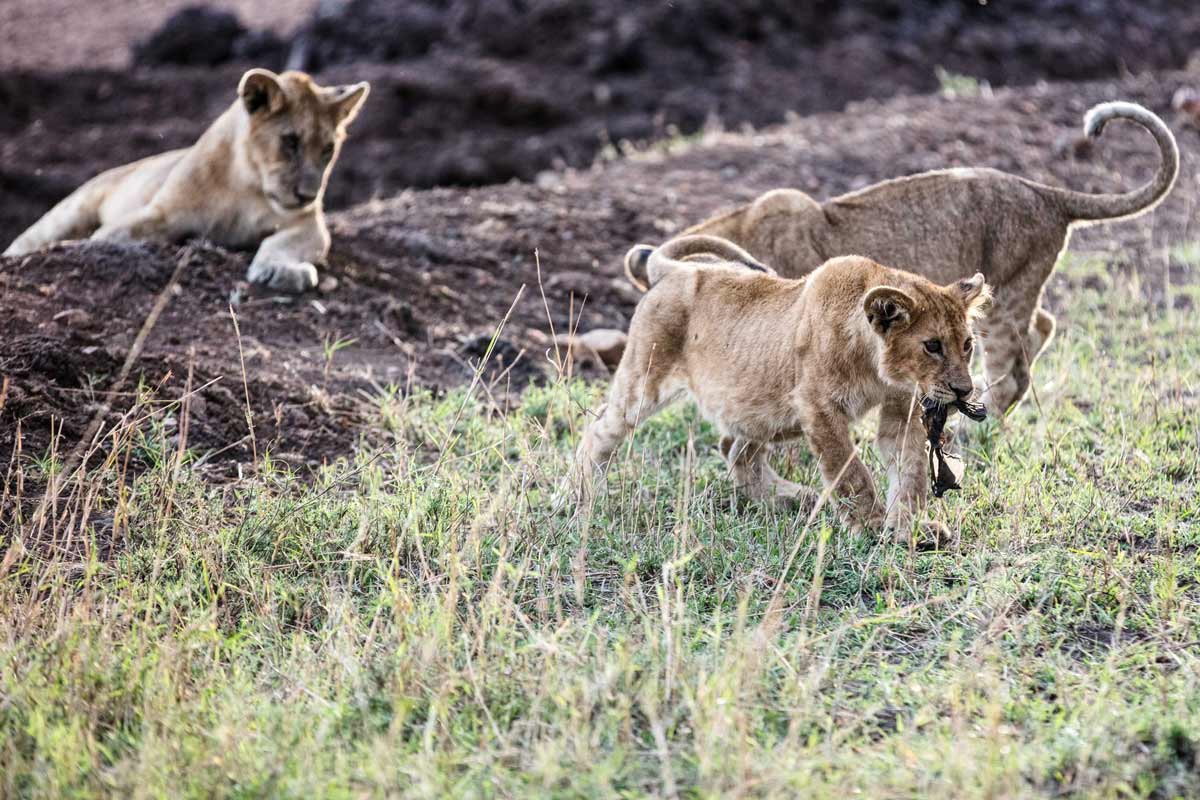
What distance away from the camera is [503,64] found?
607 inches

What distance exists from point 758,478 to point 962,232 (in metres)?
1.91

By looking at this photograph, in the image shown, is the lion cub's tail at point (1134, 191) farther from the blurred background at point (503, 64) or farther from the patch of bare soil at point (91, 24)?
the patch of bare soil at point (91, 24)

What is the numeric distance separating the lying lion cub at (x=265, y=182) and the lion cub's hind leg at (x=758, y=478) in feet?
9.96

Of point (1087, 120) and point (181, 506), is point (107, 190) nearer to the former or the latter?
point (181, 506)

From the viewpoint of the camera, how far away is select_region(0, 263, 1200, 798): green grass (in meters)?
3.28

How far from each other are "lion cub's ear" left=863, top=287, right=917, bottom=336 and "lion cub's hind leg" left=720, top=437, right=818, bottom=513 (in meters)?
0.91

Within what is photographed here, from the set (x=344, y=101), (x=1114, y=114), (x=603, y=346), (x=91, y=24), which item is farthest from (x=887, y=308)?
(x=91, y=24)

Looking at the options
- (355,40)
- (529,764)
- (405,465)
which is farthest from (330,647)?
(355,40)

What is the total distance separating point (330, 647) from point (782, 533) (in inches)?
68.4

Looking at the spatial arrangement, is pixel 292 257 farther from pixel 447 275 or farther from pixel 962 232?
pixel 962 232

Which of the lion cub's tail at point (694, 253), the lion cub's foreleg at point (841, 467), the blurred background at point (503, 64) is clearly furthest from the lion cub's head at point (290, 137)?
the blurred background at point (503, 64)

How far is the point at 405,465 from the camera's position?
17.7 feet

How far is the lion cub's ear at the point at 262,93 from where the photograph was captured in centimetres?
749

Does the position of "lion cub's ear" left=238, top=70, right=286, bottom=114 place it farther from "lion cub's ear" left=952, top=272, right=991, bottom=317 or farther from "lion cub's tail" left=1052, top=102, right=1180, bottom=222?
"lion cub's ear" left=952, top=272, right=991, bottom=317
